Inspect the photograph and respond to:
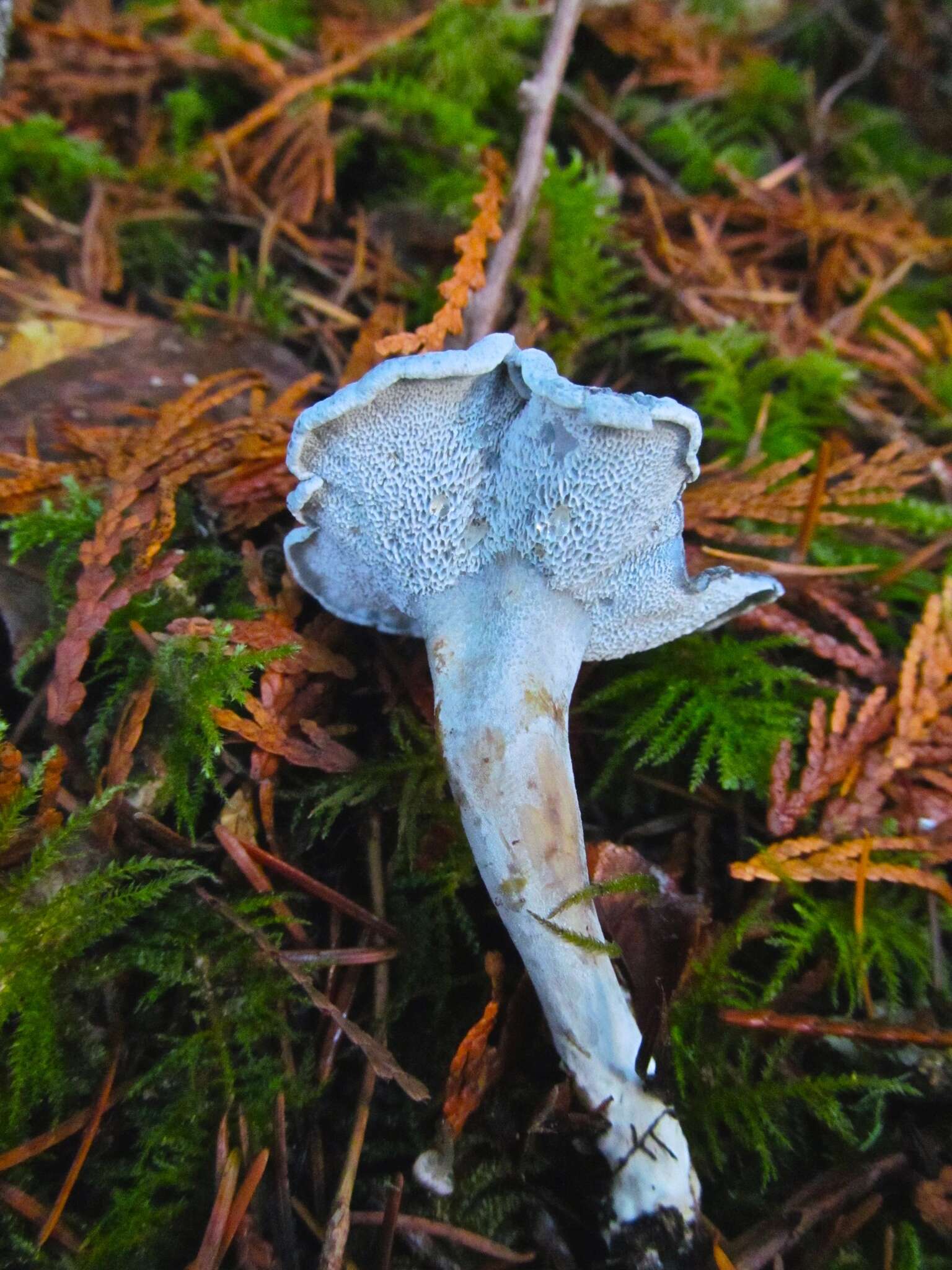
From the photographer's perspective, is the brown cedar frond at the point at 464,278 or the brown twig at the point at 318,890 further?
the brown cedar frond at the point at 464,278

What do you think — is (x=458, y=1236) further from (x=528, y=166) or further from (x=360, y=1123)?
(x=528, y=166)

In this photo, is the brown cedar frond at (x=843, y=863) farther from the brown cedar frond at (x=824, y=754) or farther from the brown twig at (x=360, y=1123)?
the brown twig at (x=360, y=1123)

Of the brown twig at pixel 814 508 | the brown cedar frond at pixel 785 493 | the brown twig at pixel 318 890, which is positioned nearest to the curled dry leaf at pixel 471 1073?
the brown twig at pixel 318 890

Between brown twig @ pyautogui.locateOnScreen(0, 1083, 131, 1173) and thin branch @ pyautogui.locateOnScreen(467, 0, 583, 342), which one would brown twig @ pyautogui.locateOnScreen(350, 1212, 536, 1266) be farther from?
thin branch @ pyautogui.locateOnScreen(467, 0, 583, 342)

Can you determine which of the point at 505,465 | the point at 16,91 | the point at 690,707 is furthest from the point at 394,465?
the point at 16,91

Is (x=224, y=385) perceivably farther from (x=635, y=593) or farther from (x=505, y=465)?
(x=635, y=593)

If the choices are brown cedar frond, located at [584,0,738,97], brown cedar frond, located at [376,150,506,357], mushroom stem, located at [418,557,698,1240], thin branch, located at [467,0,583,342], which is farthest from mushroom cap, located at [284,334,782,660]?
brown cedar frond, located at [584,0,738,97]
